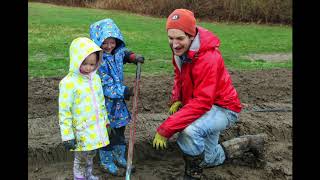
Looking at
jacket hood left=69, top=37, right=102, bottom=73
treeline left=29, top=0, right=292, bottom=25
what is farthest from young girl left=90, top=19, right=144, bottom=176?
treeline left=29, top=0, right=292, bottom=25

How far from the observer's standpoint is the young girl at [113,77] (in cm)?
429

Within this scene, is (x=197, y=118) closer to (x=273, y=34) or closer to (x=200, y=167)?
(x=200, y=167)

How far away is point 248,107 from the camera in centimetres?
652

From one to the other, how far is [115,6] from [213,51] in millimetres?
24037

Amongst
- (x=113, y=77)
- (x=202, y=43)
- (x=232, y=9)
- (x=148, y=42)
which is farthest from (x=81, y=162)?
(x=232, y=9)

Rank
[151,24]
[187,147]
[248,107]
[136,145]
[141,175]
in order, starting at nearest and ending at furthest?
1. [187,147]
2. [141,175]
3. [136,145]
4. [248,107]
5. [151,24]

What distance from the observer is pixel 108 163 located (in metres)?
4.60

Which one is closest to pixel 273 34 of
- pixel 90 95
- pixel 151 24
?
pixel 151 24

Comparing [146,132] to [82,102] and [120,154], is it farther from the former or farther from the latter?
[82,102]

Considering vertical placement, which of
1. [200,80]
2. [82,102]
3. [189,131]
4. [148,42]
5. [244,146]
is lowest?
[244,146]

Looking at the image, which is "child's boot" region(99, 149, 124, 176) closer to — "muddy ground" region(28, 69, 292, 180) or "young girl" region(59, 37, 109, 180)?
"muddy ground" region(28, 69, 292, 180)

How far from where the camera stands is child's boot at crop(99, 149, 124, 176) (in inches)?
179

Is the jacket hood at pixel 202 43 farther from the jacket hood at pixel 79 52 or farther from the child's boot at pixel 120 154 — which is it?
the child's boot at pixel 120 154

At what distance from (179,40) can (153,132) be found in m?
1.58
